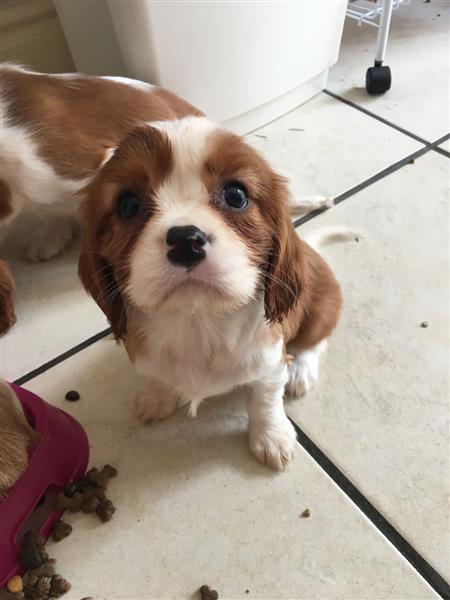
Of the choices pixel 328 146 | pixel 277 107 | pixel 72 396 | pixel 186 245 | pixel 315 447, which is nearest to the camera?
pixel 186 245

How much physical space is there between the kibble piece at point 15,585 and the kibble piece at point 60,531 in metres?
0.10

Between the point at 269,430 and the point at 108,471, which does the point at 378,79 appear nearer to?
the point at 269,430

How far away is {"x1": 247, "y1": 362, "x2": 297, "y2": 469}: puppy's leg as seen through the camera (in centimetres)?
115

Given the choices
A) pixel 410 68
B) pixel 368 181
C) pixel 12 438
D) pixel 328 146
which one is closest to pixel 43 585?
pixel 12 438

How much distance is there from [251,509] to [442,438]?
0.44m

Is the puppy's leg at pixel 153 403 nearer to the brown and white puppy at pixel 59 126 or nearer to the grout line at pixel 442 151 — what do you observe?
the brown and white puppy at pixel 59 126

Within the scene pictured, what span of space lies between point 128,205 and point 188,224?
0.44ft

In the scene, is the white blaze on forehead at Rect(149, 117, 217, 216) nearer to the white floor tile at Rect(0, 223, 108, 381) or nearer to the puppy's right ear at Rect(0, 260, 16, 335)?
the puppy's right ear at Rect(0, 260, 16, 335)

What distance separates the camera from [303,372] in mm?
1273

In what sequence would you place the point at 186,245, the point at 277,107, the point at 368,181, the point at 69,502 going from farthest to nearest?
the point at 277,107
the point at 368,181
the point at 69,502
the point at 186,245

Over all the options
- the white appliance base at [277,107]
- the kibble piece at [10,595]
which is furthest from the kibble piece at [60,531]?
the white appliance base at [277,107]

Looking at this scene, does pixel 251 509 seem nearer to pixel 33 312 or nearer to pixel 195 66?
pixel 33 312

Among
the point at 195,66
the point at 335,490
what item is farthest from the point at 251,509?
the point at 195,66

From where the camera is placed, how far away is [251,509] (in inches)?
44.4
